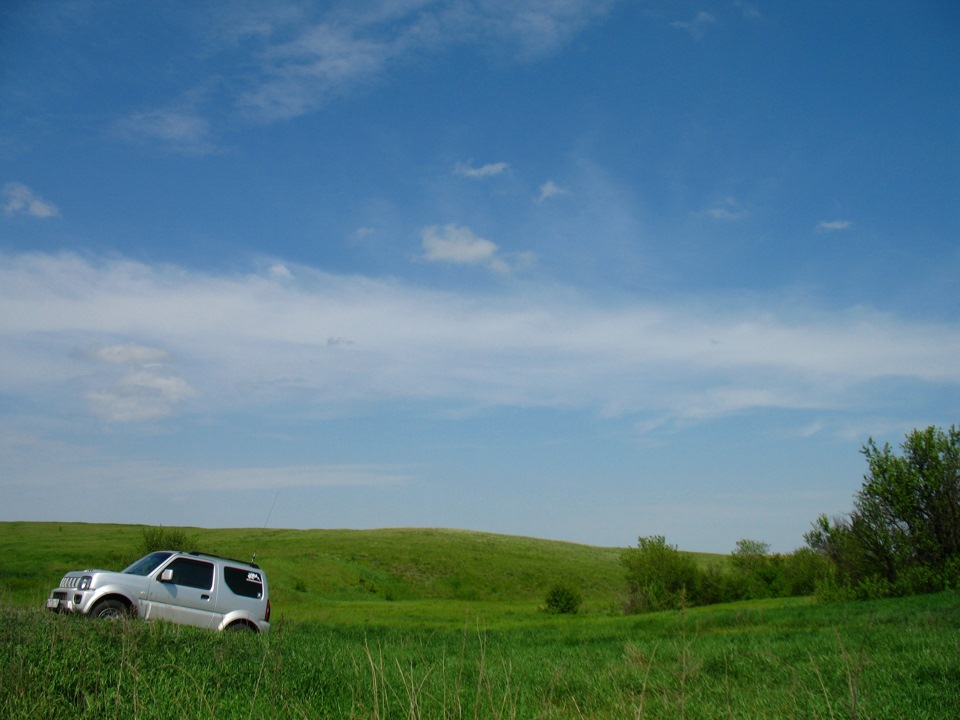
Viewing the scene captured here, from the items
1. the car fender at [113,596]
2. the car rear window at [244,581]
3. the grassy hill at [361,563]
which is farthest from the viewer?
Answer: the grassy hill at [361,563]

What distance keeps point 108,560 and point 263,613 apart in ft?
138

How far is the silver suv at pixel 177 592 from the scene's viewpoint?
16812 mm

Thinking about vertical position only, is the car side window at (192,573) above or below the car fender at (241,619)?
above

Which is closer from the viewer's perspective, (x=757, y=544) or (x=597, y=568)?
(x=597, y=568)

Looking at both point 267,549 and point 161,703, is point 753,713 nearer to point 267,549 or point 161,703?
point 161,703

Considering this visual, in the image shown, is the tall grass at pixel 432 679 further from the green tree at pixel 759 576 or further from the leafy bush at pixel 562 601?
the green tree at pixel 759 576

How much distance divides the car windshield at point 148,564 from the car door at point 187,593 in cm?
51

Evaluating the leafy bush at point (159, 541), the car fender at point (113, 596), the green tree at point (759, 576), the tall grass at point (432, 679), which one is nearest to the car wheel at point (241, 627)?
the car fender at point (113, 596)

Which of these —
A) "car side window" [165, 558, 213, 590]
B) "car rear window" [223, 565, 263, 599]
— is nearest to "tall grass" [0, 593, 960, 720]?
"car rear window" [223, 565, 263, 599]

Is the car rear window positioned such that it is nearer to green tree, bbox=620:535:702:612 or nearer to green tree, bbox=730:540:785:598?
green tree, bbox=620:535:702:612

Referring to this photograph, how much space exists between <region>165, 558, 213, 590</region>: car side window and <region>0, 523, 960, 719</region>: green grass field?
7.93ft

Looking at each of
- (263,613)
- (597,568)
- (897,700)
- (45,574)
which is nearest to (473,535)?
(597,568)

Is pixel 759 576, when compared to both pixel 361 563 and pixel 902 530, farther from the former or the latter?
pixel 361 563

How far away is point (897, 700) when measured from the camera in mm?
10422
